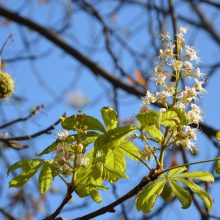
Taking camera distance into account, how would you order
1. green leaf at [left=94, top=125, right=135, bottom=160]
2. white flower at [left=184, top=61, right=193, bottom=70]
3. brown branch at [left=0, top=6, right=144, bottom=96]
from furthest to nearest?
brown branch at [left=0, top=6, right=144, bottom=96] < white flower at [left=184, top=61, right=193, bottom=70] < green leaf at [left=94, top=125, right=135, bottom=160]

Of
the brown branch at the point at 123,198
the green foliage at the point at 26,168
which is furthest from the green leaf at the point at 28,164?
the brown branch at the point at 123,198

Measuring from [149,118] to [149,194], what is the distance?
0.26 metres

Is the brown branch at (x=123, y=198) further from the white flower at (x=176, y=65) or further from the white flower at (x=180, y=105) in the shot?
the white flower at (x=176, y=65)

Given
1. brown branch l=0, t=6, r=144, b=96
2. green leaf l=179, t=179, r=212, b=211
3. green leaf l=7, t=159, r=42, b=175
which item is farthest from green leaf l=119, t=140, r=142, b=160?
brown branch l=0, t=6, r=144, b=96

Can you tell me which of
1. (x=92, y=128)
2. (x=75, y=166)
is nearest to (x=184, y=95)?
(x=92, y=128)

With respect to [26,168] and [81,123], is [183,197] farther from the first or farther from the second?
[26,168]

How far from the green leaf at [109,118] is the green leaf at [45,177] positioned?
0.80 feet

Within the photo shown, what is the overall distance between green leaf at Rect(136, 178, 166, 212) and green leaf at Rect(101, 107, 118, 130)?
8.6 inches

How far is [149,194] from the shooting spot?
1.60m

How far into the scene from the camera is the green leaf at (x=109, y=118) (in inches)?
62.9

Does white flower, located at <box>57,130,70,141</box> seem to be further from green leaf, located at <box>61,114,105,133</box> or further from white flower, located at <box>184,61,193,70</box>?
white flower, located at <box>184,61,193,70</box>

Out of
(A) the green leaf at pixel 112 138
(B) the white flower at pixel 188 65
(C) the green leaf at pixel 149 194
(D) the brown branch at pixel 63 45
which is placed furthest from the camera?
(D) the brown branch at pixel 63 45

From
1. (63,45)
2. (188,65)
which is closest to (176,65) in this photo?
(188,65)

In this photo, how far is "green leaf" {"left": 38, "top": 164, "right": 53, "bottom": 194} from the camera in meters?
1.66
